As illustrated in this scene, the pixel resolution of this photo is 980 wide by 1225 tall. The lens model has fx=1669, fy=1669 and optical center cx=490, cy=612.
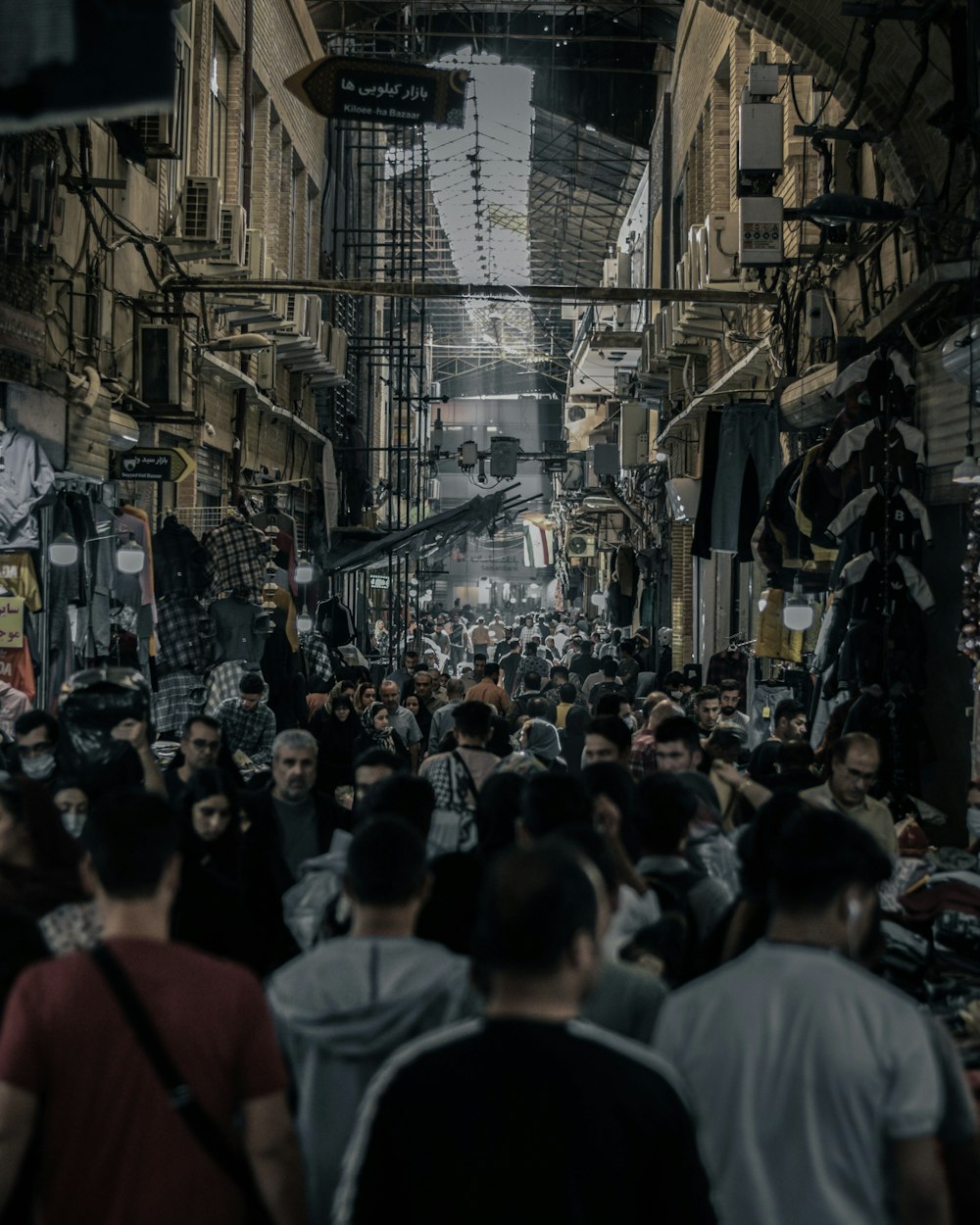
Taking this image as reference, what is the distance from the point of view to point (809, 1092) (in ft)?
10.2

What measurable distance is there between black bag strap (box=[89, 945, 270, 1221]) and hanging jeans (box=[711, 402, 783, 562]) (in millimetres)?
11543

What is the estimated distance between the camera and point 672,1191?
268cm

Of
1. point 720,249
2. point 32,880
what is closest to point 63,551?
point 32,880

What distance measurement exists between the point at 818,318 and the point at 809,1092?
1056 centimetres

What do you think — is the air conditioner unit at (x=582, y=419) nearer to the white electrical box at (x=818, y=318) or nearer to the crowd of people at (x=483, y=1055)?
the white electrical box at (x=818, y=318)

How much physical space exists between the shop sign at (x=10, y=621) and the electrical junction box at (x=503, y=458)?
1171 inches

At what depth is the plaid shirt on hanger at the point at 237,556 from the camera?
1422 centimetres

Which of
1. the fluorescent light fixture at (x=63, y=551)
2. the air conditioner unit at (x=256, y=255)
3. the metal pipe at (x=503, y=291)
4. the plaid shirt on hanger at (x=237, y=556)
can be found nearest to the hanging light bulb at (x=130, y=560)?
the fluorescent light fixture at (x=63, y=551)

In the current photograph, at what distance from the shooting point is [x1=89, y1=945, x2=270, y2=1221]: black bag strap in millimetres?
3180

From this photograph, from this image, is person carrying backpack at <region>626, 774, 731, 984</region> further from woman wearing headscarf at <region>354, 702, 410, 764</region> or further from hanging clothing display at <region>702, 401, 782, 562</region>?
hanging clothing display at <region>702, 401, 782, 562</region>

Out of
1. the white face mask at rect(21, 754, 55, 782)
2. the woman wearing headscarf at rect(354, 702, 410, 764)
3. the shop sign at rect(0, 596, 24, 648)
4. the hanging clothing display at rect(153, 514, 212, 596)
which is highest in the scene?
the hanging clothing display at rect(153, 514, 212, 596)

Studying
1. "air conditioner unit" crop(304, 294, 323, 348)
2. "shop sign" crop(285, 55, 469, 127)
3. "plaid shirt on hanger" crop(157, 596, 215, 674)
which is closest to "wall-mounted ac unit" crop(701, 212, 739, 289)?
"shop sign" crop(285, 55, 469, 127)

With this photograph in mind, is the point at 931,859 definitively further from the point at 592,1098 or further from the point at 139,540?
the point at 139,540

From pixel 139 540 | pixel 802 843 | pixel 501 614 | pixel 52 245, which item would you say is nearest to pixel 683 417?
pixel 139 540
